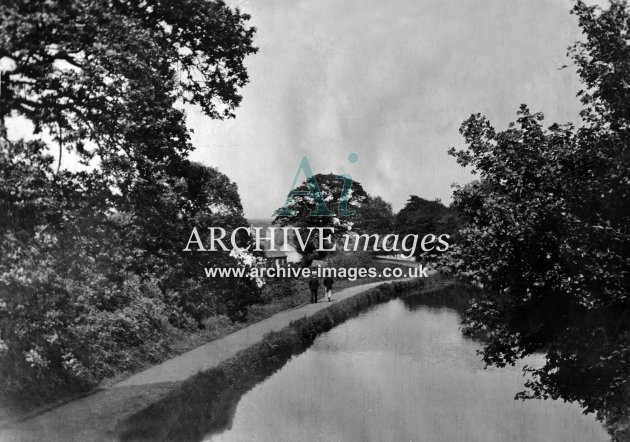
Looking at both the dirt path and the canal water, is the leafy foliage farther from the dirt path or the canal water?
the canal water

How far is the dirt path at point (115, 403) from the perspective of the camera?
9289mm

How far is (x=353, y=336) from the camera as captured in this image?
2328cm

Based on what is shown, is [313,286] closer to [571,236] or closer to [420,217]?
[571,236]

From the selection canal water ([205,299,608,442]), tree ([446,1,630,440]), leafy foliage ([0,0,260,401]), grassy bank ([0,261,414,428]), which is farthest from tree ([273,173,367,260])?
tree ([446,1,630,440])

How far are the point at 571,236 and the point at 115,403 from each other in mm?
8885

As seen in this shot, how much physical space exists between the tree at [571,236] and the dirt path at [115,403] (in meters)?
6.61

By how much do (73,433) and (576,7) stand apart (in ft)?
31.8

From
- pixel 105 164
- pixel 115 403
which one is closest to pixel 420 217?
pixel 115 403

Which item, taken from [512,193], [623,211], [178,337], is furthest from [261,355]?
[623,211]

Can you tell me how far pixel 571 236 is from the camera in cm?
649

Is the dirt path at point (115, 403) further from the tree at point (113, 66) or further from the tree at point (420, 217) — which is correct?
the tree at point (420, 217)

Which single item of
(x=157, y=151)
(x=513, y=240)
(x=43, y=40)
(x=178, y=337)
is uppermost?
(x=43, y=40)

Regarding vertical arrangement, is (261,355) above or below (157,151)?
below

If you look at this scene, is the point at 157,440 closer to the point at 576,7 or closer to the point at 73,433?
the point at 73,433
